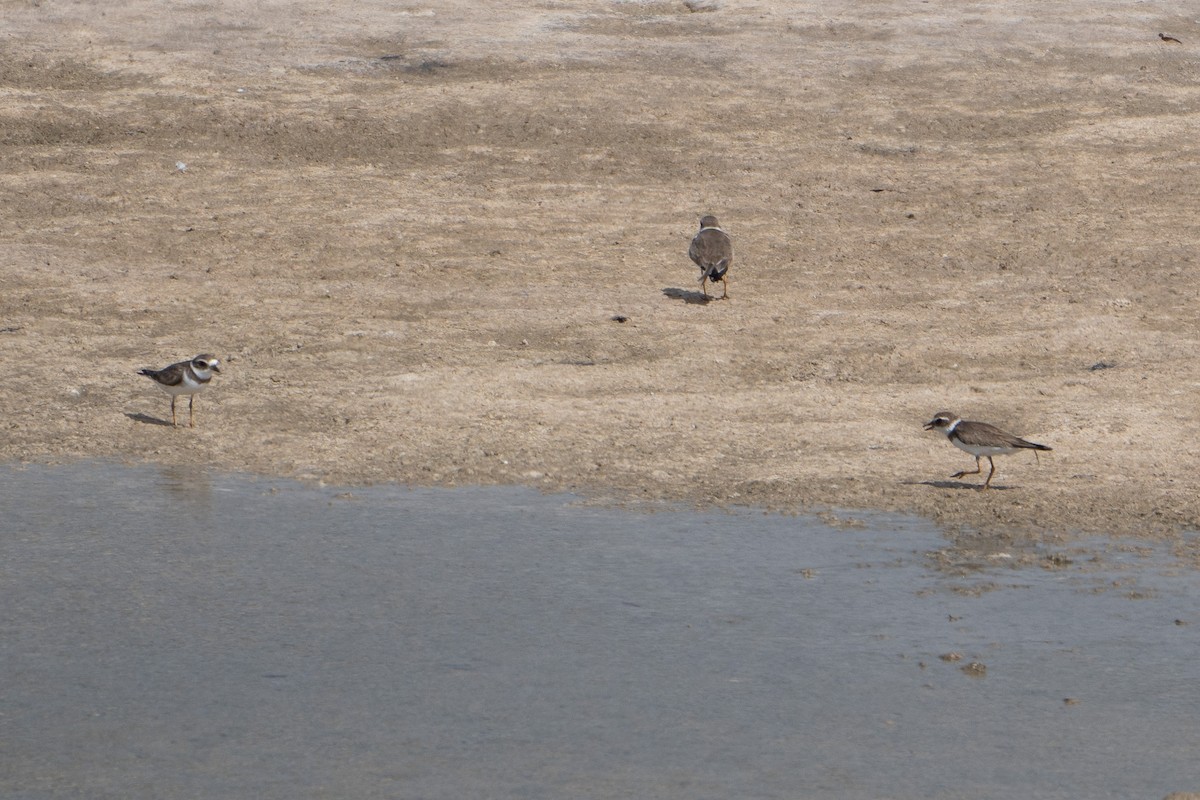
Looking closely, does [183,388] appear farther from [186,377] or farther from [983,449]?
[983,449]

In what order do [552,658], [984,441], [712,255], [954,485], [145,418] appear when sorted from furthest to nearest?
[712,255] < [145,418] < [954,485] < [984,441] < [552,658]

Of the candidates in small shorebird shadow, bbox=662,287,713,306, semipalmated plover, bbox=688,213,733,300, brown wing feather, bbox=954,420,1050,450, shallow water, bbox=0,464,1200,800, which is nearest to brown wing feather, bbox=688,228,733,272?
semipalmated plover, bbox=688,213,733,300

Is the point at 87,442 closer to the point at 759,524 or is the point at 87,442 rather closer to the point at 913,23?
the point at 759,524

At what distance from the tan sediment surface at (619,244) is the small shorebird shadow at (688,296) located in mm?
184

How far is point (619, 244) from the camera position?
15492mm

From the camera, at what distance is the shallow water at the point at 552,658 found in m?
6.07

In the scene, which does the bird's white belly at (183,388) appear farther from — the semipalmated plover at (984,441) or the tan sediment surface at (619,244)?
the semipalmated plover at (984,441)

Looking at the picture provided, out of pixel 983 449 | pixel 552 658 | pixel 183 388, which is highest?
pixel 983 449

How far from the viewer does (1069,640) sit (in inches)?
287

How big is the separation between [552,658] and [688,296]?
7.49m

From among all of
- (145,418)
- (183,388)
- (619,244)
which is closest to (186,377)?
(183,388)

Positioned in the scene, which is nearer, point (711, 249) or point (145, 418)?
point (145, 418)

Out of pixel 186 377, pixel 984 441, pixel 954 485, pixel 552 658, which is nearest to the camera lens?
pixel 552 658

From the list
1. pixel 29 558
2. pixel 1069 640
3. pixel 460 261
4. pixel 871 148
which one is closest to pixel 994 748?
pixel 1069 640
